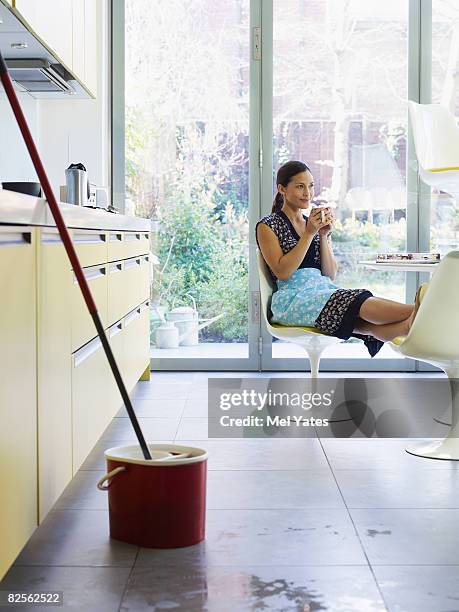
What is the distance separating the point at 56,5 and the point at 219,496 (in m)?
2.13

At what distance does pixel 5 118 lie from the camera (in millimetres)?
4156

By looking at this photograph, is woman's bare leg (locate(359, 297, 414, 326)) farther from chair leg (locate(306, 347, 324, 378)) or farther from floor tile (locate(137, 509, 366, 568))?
floor tile (locate(137, 509, 366, 568))

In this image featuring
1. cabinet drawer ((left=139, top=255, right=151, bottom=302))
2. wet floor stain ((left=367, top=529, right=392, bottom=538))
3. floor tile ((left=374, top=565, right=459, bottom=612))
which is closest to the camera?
floor tile ((left=374, top=565, right=459, bottom=612))

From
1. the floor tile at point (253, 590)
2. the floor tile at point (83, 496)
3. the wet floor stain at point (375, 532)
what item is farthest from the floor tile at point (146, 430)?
the floor tile at point (253, 590)

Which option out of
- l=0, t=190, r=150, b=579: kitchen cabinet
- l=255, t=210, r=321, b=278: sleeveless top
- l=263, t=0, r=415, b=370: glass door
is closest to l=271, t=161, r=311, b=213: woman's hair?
l=255, t=210, r=321, b=278: sleeveless top

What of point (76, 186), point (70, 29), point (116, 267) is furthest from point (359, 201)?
point (116, 267)

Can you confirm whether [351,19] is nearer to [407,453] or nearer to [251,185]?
[251,185]

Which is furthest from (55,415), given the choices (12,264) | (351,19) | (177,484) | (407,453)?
(351,19)

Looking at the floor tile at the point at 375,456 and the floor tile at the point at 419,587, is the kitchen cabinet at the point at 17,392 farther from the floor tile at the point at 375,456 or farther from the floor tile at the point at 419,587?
the floor tile at the point at 375,456

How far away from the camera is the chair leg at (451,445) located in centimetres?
333

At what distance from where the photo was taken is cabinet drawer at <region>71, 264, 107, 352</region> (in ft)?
8.61

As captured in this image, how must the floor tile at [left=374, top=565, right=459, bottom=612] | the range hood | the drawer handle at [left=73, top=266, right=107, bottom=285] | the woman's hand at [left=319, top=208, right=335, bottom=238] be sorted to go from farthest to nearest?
the woman's hand at [left=319, top=208, right=335, bottom=238]
the range hood
the drawer handle at [left=73, top=266, right=107, bottom=285]
the floor tile at [left=374, top=565, right=459, bottom=612]

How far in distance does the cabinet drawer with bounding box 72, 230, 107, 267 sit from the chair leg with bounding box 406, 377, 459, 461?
4.37 ft

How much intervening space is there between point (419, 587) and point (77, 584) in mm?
783
